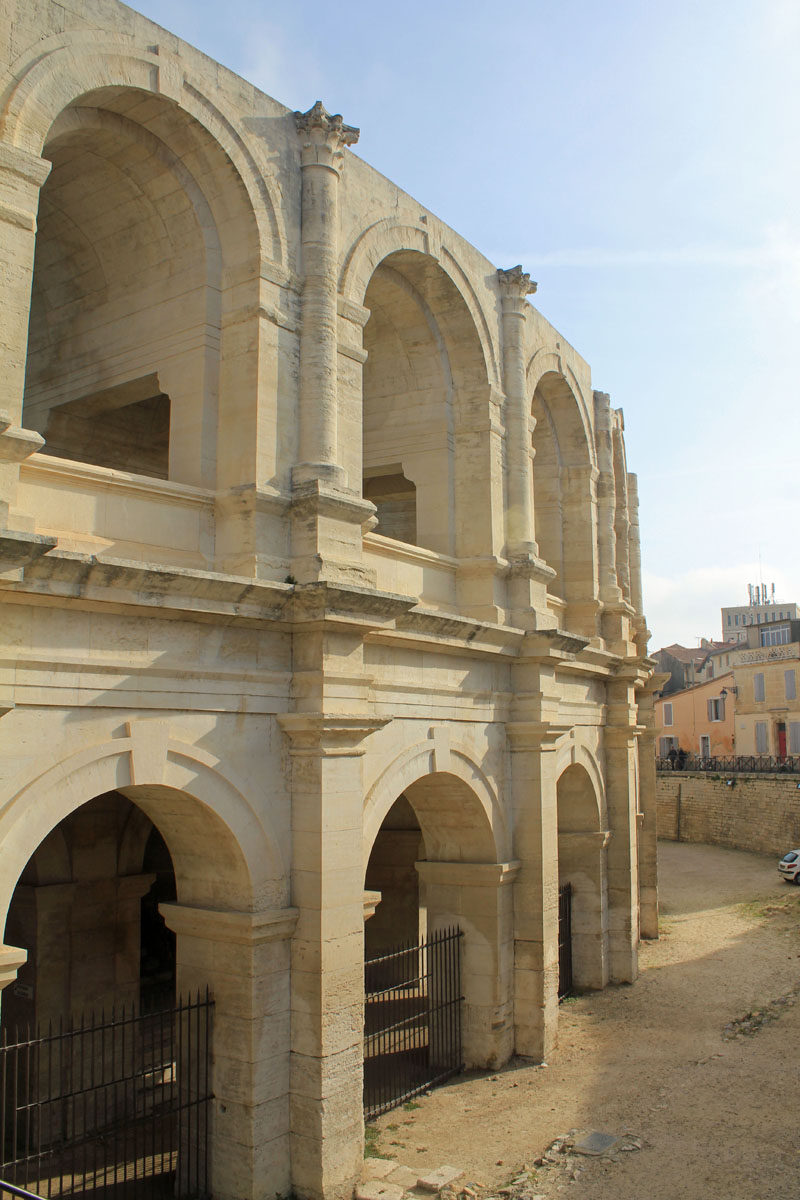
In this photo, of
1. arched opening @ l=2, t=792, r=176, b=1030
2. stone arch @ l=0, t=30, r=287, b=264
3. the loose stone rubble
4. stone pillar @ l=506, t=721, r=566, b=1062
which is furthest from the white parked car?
stone arch @ l=0, t=30, r=287, b=264

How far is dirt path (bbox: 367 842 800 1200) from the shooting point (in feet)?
30.0

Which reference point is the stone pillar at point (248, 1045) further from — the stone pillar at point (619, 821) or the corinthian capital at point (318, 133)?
the stone pillar at point (619, 821)

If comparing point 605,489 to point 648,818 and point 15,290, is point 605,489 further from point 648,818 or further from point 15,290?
point 15,290

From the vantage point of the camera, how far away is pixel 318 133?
9.66 metres

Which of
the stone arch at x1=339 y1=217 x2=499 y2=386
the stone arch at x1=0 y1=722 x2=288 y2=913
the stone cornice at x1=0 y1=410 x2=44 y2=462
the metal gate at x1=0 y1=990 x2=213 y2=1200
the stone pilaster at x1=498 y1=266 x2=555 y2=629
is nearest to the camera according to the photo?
the stone cornice at x1=0 y1=410 x2=44 y2=462

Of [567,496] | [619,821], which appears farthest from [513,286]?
[619,821]

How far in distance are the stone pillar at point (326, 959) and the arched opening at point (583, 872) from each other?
25.2ft

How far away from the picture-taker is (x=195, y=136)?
882cm

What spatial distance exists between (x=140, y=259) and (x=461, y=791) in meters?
6.90

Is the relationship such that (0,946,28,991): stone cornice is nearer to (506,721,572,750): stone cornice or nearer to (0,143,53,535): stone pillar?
(0,143,53,535): stone pillar

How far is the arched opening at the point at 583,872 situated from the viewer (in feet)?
52.1

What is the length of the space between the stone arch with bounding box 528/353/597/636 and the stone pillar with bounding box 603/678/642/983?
1.58 metres

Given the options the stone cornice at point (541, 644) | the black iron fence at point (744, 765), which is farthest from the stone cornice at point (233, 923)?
the black iron fence at point (744, 765)

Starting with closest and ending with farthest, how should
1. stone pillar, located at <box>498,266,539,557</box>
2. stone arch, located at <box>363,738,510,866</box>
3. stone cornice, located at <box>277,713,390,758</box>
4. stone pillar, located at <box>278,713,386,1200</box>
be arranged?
stone pillar, located at <box>278,713,386,1200</box>
stone cornice, located at <box>277,713,390,758</box>
stone arch, located at <box>363,738,510,866</box>
stone pillar, located at <box>498,266,539,557</box>
